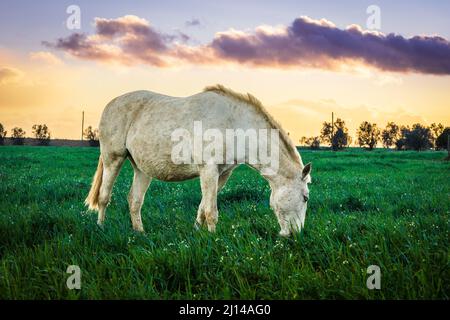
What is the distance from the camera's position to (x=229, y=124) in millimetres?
6082

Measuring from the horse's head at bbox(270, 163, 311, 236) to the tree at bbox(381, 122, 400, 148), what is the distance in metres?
158

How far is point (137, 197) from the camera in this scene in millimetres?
7195

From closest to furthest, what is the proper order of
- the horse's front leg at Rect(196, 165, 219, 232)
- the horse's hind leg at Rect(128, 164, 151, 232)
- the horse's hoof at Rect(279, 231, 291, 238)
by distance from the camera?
1. the horse's hoof at Rect(279, 231, 291, 238)
2. the horse's front leg at Rect(196, 165, 219, 232)
3. the horse's hind leg at Rect(128, 164, 151, 232)

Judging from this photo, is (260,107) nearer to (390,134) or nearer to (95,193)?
(95,193)

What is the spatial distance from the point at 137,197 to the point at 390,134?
159 meters

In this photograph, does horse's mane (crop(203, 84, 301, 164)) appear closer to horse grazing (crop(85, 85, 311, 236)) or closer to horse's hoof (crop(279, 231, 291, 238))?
horse grazing (crop(85, 85, 311, 236))

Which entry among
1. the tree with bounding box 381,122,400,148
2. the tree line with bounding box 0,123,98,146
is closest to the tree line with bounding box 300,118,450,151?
the tree with bounding box 381,122,400,148

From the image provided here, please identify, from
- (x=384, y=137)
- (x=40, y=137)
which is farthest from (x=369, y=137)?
(x=40, y=137)

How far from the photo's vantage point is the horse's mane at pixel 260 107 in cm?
602

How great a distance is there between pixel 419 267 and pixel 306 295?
136cm

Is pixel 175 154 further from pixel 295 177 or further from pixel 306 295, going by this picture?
pixel 306 295

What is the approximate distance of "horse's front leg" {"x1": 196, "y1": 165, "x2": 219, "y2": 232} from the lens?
5.71 metres
